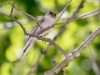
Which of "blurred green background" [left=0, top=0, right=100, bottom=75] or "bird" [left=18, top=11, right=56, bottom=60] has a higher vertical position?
"bird" [left=18, top=11, right=56, bottom=60]

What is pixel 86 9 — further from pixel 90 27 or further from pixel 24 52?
pixel 24 52

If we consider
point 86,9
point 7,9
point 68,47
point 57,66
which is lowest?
point 68,47

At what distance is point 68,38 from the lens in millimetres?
5879

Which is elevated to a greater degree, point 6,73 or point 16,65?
point 16,65

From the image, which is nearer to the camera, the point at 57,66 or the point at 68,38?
the point at 57,66

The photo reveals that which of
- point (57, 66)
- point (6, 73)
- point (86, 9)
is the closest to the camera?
point (57, 66)

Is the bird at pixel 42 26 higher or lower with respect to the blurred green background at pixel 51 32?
higher

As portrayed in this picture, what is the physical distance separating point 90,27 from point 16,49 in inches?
50.8

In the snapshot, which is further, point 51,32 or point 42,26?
point 51,32

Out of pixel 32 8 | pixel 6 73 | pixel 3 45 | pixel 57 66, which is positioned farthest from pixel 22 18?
pixel 57 66

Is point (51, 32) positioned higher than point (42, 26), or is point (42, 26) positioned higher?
point (42, 26)

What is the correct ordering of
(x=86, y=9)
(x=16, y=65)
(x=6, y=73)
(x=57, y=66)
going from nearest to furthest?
(x=57, y=66) < (x=16, y=65) < (x=6, y=73) < (x=86, y=9)

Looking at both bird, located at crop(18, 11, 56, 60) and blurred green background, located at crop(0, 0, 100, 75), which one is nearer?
bird, located at crop(18, 11, 56, 60)

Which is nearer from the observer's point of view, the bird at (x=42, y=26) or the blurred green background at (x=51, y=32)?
the bird at (x=42, y=26)
